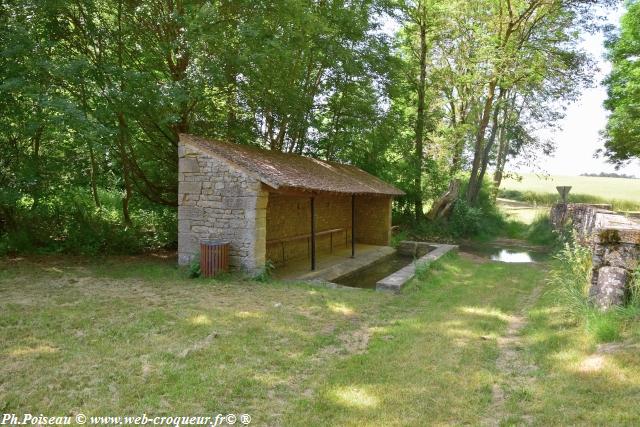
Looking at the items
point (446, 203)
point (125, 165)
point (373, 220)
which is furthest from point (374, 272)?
point (446, 203)

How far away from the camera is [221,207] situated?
859cm

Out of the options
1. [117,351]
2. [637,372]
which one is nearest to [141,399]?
[117,351]

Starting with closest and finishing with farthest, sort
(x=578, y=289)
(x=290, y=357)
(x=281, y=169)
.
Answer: (x=290, y=357) < (x=578, y=289) < (x=281, y=169)

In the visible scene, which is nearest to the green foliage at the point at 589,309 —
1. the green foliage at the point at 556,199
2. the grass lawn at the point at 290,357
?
the grass lawn at the point at 290,357

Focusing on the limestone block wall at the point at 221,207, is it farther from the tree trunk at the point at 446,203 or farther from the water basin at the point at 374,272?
the tree trunk at the point at 446,203

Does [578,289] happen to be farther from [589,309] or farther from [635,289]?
[635,289]

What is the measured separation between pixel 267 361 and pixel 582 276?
441 centimetres

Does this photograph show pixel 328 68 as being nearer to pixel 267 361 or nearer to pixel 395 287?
pixel 395 287

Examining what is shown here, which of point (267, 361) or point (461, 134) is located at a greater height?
point (461, 134)

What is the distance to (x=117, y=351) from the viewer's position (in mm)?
4492

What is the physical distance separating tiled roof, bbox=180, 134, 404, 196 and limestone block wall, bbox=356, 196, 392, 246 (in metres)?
2.90

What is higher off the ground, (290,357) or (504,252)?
(290,357)

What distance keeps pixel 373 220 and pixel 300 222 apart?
421 centimetres

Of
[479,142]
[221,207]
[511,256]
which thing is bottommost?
[511,256]
